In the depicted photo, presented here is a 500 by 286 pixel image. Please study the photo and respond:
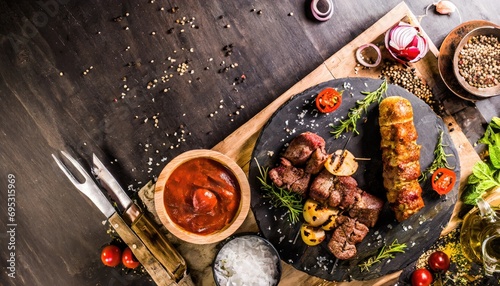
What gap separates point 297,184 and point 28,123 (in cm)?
219

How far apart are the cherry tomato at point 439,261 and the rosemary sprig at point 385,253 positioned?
51 centimetres

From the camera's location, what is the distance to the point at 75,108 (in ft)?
12.3

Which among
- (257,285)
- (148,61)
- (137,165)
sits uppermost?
(148,61)

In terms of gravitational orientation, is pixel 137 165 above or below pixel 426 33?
above

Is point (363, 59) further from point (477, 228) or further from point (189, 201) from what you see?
point (189, 201)

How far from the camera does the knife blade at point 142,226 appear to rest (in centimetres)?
339

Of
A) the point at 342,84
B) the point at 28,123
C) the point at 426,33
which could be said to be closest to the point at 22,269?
the point at 28,123

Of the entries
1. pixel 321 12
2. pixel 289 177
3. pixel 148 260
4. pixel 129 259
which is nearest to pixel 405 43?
pixel 321 12

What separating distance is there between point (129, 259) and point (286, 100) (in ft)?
5.67

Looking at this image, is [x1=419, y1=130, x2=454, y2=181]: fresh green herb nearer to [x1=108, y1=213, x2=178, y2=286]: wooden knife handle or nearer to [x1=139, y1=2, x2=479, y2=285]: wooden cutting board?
[x1=139, y1=2, x2=479, y2=285]: wooden cutting board

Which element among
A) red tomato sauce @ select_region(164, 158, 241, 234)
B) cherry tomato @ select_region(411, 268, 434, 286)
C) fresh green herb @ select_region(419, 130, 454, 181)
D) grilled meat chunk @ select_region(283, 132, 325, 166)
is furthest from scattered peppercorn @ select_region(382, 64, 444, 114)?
red tomato sauce @ select_region(164, 158, 241, 234)

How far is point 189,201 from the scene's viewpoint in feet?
10.2

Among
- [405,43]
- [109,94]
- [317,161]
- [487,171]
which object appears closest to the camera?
[317,161]

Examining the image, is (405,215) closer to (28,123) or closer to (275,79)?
(275,79)
